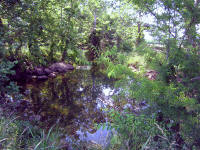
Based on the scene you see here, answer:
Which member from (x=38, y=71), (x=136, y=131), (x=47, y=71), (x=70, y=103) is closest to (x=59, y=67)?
(x=47, y=71)

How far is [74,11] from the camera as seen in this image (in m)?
9.64

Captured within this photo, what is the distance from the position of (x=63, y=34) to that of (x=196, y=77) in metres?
9.25

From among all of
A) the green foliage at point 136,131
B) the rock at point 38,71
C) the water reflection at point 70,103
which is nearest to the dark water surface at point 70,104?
the water reflection at point 70,103

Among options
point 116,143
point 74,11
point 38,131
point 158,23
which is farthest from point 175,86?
point 74,11

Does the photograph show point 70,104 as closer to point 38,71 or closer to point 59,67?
point 38,71

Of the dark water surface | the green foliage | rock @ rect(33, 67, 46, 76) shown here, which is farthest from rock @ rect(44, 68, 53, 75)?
the green foliage

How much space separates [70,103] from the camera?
16.7 ft

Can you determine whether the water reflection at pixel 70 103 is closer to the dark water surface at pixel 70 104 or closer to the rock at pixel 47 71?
the dark water surface at pixel 70 104

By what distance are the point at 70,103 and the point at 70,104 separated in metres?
0.09

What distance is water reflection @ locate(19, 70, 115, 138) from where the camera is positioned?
3865mm

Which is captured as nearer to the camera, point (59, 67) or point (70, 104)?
point (70, 104)

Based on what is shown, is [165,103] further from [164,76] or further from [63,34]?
[63,34]

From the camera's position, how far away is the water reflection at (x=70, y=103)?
387 centimetres

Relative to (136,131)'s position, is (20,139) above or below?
below
